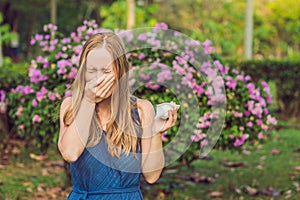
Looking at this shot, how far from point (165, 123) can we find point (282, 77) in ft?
30.4

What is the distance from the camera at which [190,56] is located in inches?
189

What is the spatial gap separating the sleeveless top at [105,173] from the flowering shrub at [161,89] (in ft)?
7.68

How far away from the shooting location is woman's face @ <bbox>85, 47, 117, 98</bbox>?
2049mm

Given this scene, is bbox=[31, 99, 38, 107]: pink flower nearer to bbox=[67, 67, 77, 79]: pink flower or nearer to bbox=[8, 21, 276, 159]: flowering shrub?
bbox=[8, 21, 276, 159]: flowering shrub

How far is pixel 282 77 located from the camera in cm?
1102

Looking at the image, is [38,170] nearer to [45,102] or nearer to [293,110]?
[45,102]

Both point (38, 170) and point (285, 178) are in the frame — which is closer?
point (285, 178)

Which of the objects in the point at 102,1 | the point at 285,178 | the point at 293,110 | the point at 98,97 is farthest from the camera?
the point at 102,1

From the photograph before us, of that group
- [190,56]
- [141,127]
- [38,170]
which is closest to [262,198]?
Result: [190,56]

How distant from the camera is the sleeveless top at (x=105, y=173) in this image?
7.13 feet

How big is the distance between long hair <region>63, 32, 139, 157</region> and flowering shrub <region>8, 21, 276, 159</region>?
2358 mm

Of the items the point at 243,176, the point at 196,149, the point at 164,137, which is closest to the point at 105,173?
the point at 164,137

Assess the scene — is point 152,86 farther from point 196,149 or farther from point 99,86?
point 99,86

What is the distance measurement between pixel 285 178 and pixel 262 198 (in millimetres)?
793
